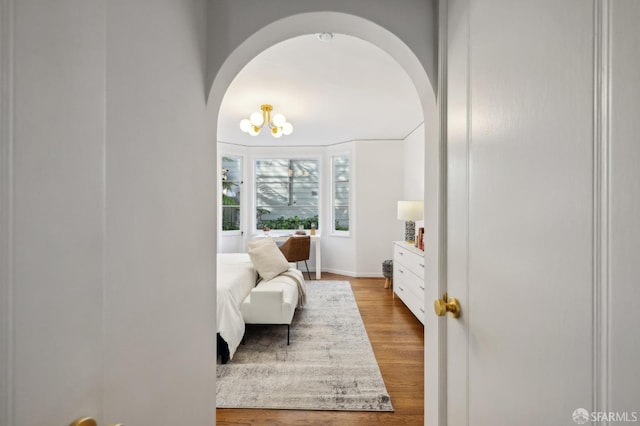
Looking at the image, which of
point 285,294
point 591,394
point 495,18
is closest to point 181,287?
Answer: point 591,394

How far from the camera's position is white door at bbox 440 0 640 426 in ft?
1.54

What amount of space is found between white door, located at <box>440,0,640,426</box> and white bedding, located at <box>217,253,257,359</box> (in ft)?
6.44

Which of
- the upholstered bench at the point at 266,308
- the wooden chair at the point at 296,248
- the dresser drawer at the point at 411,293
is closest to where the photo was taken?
the upholstered bench at the point at 266,308

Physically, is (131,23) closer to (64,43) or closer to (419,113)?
(64,43)

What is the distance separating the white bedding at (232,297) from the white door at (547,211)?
196 centimetres

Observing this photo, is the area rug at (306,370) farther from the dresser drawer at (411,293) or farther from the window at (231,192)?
the window at (231,192)

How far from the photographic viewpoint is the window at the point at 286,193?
252 inches

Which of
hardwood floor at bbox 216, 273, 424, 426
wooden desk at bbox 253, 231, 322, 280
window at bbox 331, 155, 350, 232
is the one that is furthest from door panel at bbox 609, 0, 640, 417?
window at bbox 331, 155, 350, 232

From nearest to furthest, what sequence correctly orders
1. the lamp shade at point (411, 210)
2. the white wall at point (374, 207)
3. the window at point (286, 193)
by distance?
the lamp shade at point (411, 210) → the white wall at point (374, 207) → the window at point (286, 193)

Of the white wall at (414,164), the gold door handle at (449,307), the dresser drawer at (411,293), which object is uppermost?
the white wall at (414,164)

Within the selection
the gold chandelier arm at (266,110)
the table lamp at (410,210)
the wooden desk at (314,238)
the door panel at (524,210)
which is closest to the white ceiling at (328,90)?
the gold chandelier arm at (266,110)

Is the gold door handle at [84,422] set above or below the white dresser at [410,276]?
above

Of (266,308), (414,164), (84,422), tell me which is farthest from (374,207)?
(84,422)

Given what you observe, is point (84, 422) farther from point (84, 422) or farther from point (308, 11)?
point (308, 11)
